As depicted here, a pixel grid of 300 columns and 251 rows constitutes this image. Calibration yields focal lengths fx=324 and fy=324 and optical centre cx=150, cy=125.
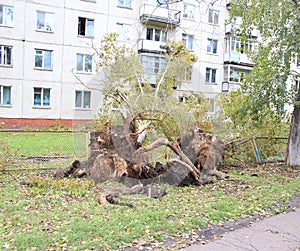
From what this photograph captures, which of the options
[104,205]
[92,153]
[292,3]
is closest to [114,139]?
[92,153]

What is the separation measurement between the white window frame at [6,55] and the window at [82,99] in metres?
4.77

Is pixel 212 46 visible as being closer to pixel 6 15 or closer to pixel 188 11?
pixel 188 11

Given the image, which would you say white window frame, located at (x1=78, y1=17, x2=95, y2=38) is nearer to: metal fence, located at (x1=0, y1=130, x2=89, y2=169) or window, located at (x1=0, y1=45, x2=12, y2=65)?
window, located at (x1=0, y1=45, x2=12, y2=65)

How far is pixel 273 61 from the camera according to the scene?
32.4ft

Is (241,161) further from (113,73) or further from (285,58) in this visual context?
(113,73)

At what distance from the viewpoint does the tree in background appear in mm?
9219

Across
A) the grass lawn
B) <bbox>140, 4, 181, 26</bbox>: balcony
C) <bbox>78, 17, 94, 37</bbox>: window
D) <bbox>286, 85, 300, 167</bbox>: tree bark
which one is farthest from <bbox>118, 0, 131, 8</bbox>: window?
the grass lawn

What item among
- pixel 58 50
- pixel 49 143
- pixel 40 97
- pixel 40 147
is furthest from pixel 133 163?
pixel 58 50

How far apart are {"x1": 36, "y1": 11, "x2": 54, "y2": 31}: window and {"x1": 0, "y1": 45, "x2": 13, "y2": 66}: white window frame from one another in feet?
7.98

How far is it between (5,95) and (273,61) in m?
17.6

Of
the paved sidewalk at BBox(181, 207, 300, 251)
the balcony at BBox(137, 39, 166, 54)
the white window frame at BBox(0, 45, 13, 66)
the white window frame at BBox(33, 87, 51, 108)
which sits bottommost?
the paved sidewalk at BBox(181, 207, 300, 251)

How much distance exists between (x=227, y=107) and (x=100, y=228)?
7.72 metres

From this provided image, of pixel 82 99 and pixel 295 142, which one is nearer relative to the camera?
pixel 295 142

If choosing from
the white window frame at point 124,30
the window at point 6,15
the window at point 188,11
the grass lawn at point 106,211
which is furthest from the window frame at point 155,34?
the grass lawn at point 106,211
